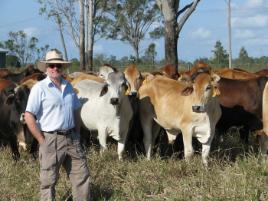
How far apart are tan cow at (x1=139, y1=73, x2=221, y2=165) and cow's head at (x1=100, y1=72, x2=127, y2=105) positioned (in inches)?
31.3

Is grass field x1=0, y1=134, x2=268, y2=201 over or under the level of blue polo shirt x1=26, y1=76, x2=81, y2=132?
under

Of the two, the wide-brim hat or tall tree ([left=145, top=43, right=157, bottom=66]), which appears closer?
the wide-brim hat

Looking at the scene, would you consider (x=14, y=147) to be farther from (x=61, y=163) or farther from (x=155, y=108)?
(x=61, y=163)

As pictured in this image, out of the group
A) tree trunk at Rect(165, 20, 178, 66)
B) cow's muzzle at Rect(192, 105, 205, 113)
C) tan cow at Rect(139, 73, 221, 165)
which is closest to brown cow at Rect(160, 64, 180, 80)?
tree trunk at Rect(165, 20, 178, 66)

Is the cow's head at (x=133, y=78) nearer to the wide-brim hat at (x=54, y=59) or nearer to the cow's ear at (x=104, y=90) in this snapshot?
the cow's ear at (x=104, y=90)

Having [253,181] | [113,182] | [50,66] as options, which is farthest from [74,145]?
[253,181]

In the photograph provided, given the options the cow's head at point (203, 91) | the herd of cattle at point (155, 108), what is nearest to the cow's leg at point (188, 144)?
the herd of cattle at point (155, 108)

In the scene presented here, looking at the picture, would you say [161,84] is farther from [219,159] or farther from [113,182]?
[113,182]

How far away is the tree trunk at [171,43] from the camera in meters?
13.0

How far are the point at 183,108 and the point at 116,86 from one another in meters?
1.00

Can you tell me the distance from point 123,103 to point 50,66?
2582 mm

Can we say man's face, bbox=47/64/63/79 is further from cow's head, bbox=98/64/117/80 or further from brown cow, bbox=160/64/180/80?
brown cow, bbox=160/64/180/80

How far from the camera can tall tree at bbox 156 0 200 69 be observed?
Result: 12891 mm

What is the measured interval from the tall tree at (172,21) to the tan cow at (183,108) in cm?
402
